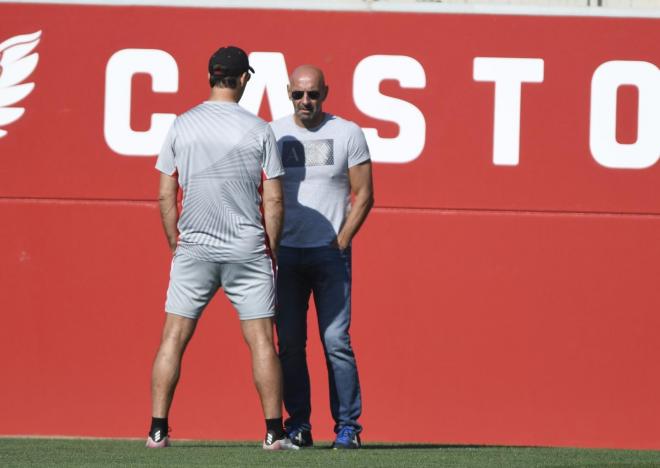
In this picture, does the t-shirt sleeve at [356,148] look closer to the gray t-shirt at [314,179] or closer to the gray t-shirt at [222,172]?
the gray t-shirt at [314,179]

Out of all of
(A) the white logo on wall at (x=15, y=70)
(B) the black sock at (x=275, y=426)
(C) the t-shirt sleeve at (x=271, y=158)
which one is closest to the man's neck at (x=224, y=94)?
(C) the t-shirt sleeve at (x=271, y=158)

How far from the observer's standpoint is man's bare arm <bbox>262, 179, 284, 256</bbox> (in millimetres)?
5934

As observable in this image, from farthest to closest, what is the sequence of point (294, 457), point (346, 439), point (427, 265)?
point (427, 265) < point (346, 439) < point (294, 457)

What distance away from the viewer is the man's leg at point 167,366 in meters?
5.94

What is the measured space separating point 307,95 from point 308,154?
26 cm

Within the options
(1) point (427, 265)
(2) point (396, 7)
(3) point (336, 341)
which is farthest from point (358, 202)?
(2) point (396, 7)

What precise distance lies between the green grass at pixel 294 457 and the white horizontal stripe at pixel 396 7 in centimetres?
257

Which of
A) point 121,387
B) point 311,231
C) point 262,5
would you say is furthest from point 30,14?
point 311,231

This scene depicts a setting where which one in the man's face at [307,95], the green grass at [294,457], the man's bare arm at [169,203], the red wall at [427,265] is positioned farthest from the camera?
the red wall at [427,265]

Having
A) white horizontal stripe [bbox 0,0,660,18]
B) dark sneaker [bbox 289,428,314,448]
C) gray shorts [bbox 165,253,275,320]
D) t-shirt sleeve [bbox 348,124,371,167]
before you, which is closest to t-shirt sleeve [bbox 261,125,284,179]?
gray shorts [bbox 165,253,275,320]

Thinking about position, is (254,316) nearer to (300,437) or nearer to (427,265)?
(300,437)

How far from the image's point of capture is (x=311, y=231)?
6.32 metres

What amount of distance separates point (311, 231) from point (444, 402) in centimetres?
217

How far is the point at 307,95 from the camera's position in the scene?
6.26m
